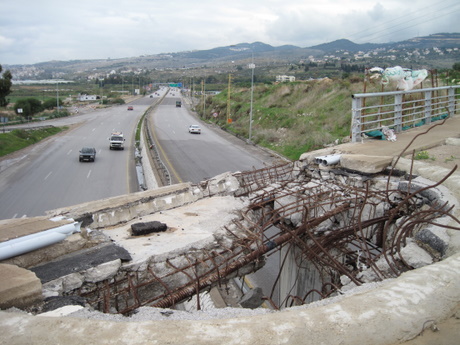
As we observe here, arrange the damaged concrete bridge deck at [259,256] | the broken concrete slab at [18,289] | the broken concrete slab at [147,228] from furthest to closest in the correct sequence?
1. the broken concrete slab at [147,228]
2. the broken concrete slab at [18,289]
3. the damaged concrete bridge deck at [259,256]

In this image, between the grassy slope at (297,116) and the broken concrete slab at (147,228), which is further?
the grassy slope at (297,116)

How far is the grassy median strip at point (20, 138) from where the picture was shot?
3646 centimetres

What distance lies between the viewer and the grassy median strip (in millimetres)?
36456

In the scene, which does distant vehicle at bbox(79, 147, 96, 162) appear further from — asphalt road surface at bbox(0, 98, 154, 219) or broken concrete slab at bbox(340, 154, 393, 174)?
broken concrete slab at bbox(340, 154, 393, 174)

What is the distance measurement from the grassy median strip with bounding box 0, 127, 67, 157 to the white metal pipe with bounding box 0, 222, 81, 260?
34.4 meters

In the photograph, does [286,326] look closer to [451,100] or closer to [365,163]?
[365,163]

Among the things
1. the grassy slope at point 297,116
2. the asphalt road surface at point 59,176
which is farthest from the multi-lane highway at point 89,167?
the grassy slope at point 297,116

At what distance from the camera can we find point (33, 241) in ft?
16.3

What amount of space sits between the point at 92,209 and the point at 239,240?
2840mm

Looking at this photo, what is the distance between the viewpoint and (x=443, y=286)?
3660mm

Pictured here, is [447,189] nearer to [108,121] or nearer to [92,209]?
[92,209]

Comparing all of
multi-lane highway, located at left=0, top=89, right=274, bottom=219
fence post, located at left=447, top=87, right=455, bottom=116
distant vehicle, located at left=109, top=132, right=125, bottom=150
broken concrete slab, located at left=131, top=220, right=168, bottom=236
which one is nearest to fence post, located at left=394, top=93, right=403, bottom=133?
fence post, located at left=447, top=87, right=455, bottom=116

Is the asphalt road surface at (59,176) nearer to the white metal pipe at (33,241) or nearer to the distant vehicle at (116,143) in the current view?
the distant vehicle at (116,143)

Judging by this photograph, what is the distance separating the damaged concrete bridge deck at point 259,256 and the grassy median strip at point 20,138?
33.6 m
